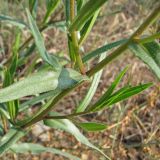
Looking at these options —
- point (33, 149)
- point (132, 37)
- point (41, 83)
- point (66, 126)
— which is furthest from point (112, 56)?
point (33, 149)

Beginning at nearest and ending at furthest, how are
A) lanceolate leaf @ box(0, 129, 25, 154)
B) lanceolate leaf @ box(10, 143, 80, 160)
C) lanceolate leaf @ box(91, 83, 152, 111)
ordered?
lanceolate leaf @ box(91, 83, 152, 111) → lanceolate leaf @ box(0, 129, 25, 154) → lanceolate leaf @ box(10, 143, 80, 160)

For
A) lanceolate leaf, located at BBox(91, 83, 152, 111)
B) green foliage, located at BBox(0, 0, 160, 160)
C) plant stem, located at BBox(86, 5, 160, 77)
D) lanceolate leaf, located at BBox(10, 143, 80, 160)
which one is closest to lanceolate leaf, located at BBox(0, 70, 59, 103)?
green foliage, located at BBox(0, 0, 160, 160)

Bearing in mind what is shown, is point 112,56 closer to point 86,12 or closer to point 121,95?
point 86,12

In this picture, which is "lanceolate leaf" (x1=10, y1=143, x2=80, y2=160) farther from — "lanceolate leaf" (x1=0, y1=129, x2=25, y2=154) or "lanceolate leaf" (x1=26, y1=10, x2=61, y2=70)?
"lanceolate leaf" (x1=26, y1=10, x2=61, y2=70)

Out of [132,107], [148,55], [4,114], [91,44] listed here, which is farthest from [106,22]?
[148,55]

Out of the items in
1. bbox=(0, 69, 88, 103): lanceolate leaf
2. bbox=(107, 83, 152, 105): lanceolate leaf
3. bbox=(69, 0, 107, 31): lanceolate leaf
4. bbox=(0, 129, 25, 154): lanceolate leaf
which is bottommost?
bbox=(107, 83, 152, 105): lanceolate leaf

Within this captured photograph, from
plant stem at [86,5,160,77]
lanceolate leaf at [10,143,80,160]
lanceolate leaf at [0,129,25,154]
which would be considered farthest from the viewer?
lanceolate leaf at [10,143,80,160]
